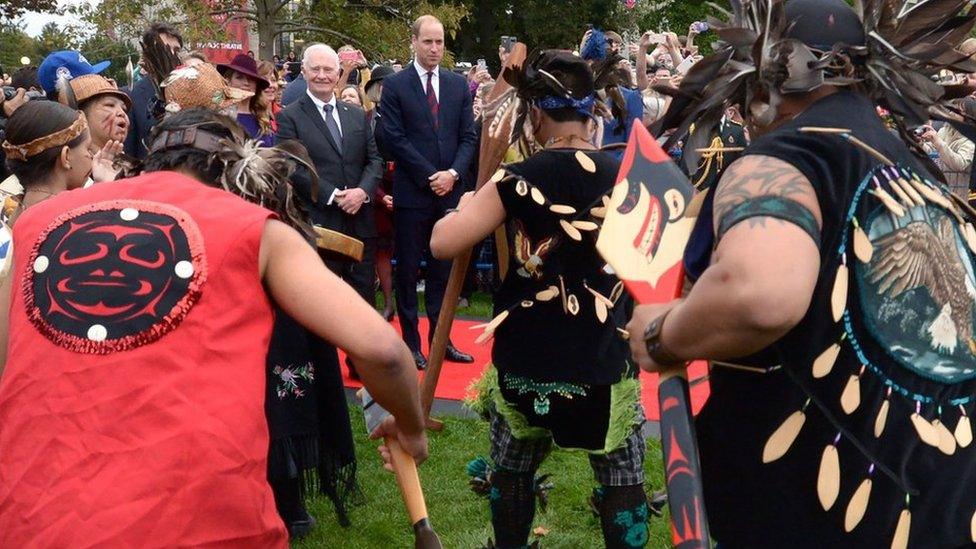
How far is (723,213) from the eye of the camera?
84.5 inches

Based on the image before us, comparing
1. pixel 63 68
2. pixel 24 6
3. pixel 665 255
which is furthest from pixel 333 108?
pixel 24 6

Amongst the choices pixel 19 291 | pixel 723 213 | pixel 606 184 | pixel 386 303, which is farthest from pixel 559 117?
pixel 386 303

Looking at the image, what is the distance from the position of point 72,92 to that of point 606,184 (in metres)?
3.37

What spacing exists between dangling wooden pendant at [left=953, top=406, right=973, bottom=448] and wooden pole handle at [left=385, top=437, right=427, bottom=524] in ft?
4.34

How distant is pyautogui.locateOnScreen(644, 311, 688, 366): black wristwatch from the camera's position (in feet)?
7.49

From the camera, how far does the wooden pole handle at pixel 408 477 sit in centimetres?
290

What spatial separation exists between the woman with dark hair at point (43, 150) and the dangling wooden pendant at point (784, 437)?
3.02m

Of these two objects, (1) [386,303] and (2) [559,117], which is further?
(1) [386,303]

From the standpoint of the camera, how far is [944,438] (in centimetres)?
225

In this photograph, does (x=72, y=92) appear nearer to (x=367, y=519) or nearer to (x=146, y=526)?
(x=367, y=519)

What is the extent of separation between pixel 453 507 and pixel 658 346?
305cm

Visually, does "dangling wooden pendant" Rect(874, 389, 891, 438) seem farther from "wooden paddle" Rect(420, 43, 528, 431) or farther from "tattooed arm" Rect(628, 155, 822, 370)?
"wooden paddle" Rect(420, 43, 528, 431)

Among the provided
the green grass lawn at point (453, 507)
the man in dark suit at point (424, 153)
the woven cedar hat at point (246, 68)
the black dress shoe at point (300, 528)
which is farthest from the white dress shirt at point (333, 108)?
the black dress shoe at point (300, 528)

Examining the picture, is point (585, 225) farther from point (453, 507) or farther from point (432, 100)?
point (432, 100)
